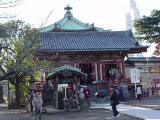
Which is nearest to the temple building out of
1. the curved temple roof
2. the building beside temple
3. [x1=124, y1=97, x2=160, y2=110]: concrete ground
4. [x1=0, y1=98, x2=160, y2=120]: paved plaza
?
the curved temple roof

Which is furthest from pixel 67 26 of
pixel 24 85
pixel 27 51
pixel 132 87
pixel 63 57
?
pixel 27 51

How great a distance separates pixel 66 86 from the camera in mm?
33688

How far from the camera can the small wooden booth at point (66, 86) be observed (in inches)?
1236

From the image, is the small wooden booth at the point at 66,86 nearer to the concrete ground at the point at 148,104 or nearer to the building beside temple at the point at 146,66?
the concrete ground at the point at 148,104

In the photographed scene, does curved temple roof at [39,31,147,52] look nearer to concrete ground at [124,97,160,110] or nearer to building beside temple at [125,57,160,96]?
building beside temple at [125,57,160,96]

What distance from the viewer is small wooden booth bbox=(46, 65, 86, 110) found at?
103 feet

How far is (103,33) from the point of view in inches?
1973

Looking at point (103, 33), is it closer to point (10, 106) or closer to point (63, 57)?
point (63, 57)

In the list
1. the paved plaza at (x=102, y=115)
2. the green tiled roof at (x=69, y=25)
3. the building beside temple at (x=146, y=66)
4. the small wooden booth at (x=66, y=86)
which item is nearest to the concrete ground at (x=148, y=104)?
the paved plaza at (x=102, y=115)

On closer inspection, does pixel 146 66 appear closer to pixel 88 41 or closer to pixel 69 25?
pixel 88 41

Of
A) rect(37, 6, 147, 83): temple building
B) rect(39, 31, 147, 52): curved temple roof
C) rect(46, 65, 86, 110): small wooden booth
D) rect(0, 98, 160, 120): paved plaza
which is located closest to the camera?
rect(0, 98, 160, 120): paved plaza

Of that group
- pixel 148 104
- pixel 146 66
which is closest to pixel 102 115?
pixel 148 104

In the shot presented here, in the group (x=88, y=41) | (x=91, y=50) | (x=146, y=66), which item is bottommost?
(x=146, y=66)

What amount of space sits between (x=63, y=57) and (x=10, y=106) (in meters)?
9.45
